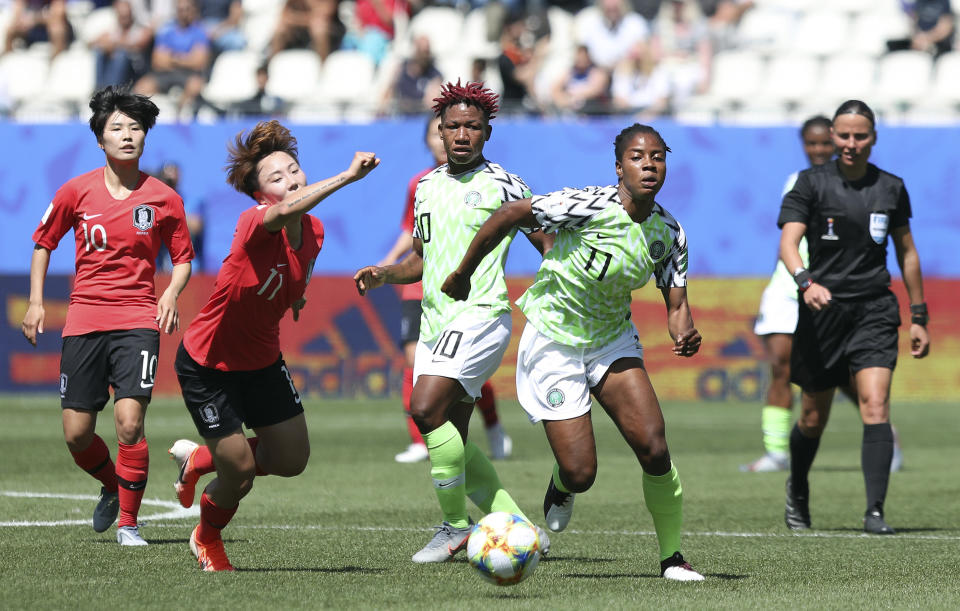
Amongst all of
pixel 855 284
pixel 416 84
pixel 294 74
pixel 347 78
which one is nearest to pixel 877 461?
pixel 855 284

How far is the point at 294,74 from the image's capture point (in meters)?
23.7

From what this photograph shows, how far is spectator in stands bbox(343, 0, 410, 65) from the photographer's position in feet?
78.4

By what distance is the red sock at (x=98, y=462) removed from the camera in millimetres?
8219

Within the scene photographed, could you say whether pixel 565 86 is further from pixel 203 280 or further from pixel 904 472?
pixel 904 472

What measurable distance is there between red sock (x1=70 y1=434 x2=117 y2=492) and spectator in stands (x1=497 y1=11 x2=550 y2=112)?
13.8 m

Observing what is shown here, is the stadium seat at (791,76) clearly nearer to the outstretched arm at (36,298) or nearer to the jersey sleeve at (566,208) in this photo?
the outstretched arm at (36,298)

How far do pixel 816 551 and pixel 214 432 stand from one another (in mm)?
3139

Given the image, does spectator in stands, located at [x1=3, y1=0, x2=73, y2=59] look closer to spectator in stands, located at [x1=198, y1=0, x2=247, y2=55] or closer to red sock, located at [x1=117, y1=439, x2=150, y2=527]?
spectator in stands, located at [x1=198, y1=0, x2=247, y2=55]

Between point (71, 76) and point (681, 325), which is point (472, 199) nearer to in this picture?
point (681, 325)

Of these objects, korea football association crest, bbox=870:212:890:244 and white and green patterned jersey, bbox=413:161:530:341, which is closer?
white and green patterned jersey, bbox=413:161:530:341

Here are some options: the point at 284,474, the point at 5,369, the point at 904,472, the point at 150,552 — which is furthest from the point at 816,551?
the point at 5,369

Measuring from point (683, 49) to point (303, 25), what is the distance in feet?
19.6

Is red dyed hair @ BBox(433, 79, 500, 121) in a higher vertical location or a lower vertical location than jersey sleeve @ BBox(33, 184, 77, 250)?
higher

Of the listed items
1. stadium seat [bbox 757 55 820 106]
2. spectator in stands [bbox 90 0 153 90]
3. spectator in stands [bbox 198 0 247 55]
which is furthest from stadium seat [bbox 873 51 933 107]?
spectator in stands [bbox 90 0 153 90]
